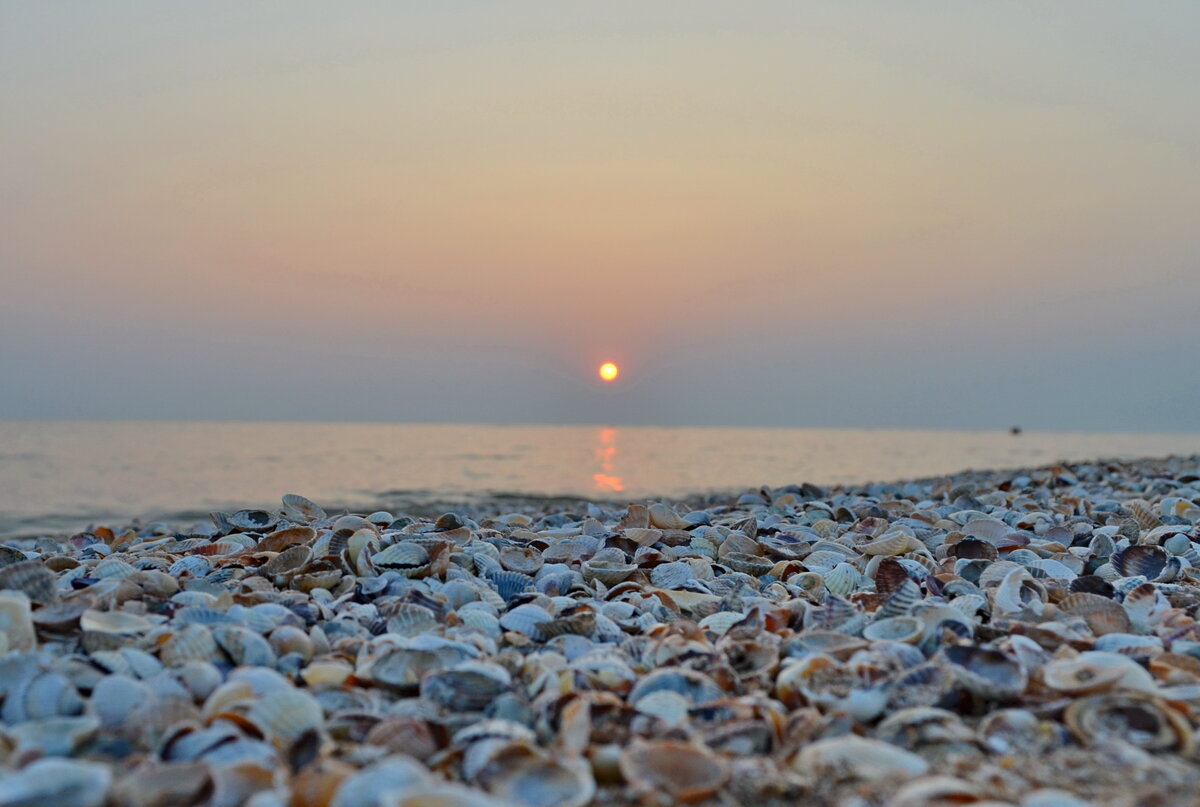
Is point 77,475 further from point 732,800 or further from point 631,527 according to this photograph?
point 732,800

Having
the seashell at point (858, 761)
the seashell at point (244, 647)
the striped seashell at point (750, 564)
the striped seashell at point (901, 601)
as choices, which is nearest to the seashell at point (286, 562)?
the seashell at point (244, 647)

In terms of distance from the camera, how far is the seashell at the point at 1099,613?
2.54 metres

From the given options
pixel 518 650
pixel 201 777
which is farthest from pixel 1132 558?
pixel 201 777

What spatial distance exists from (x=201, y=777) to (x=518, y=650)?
1.05 metres

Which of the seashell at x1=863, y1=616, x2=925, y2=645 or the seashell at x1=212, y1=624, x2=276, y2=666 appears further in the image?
the seashell at x1=863, y1=616, x2=925, y2=645

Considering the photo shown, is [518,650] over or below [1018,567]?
below

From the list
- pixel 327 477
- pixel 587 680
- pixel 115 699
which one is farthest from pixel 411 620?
pixel 327 477

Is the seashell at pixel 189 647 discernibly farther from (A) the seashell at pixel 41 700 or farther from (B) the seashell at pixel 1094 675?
(B) the seashell at pixel 1094 675

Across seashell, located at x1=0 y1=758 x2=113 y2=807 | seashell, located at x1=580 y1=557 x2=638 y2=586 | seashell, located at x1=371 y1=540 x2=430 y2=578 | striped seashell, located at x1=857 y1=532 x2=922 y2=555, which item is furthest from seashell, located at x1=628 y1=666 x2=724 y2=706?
striped seashell, located at x1=857 y1=532 x2=922 y2=555

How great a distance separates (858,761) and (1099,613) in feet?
4.67

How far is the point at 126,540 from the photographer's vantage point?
5.26m

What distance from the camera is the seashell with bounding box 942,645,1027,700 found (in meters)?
1.90

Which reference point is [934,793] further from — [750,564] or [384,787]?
[750,564]

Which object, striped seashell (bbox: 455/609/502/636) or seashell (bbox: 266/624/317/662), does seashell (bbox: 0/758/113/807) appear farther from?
striped seashell (bbox: 455/609/502/636)
